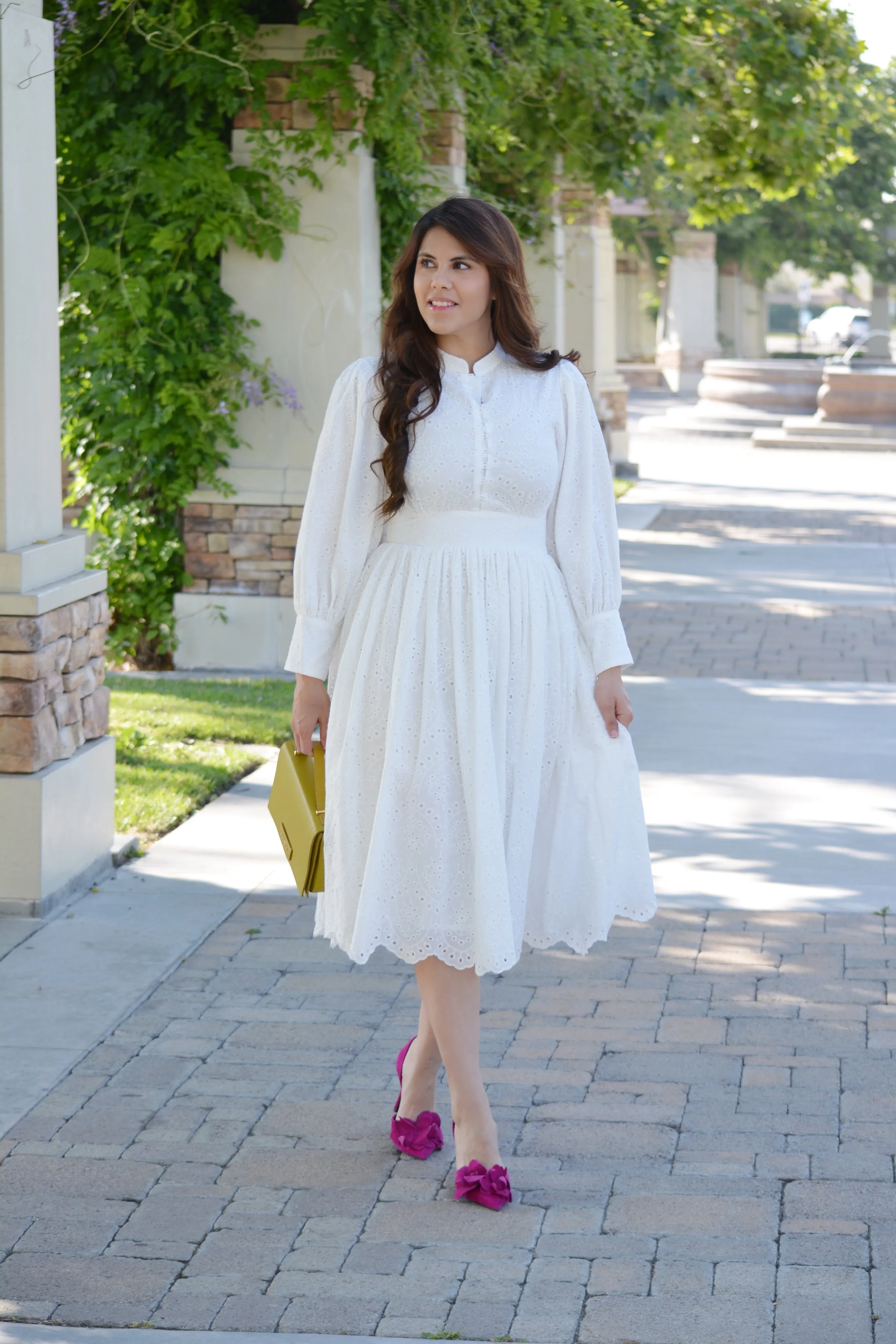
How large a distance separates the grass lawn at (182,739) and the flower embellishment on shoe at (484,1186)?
2.75 metres

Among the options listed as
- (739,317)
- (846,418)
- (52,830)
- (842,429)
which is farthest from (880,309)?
(52,830)

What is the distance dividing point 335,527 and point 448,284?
1.64 ft

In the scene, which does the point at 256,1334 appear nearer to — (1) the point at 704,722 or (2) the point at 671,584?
(1) the point at 704,722

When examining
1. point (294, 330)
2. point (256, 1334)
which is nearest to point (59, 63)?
point (294, 330)

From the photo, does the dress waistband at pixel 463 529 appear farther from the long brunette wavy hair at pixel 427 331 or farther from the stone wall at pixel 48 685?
the stone wall at pixel 48 685

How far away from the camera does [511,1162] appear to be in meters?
A: 3.41

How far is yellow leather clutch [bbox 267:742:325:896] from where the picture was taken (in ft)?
10.8

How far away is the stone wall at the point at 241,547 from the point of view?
8.46 meters

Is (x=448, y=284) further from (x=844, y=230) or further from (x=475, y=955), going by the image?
(x=844, y=230)

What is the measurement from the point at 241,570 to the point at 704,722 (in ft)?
8.18

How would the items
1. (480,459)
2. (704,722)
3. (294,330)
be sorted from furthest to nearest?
(294,330)
(704,722)
(480,459)

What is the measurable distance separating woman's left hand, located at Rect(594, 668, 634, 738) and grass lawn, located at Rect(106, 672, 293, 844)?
2804 millimetres

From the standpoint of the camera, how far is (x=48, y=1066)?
3.89 m

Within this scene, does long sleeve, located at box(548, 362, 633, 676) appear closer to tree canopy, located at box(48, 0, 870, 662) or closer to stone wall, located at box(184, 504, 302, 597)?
tree canopy, located at box(48, 0, 870, 662)
